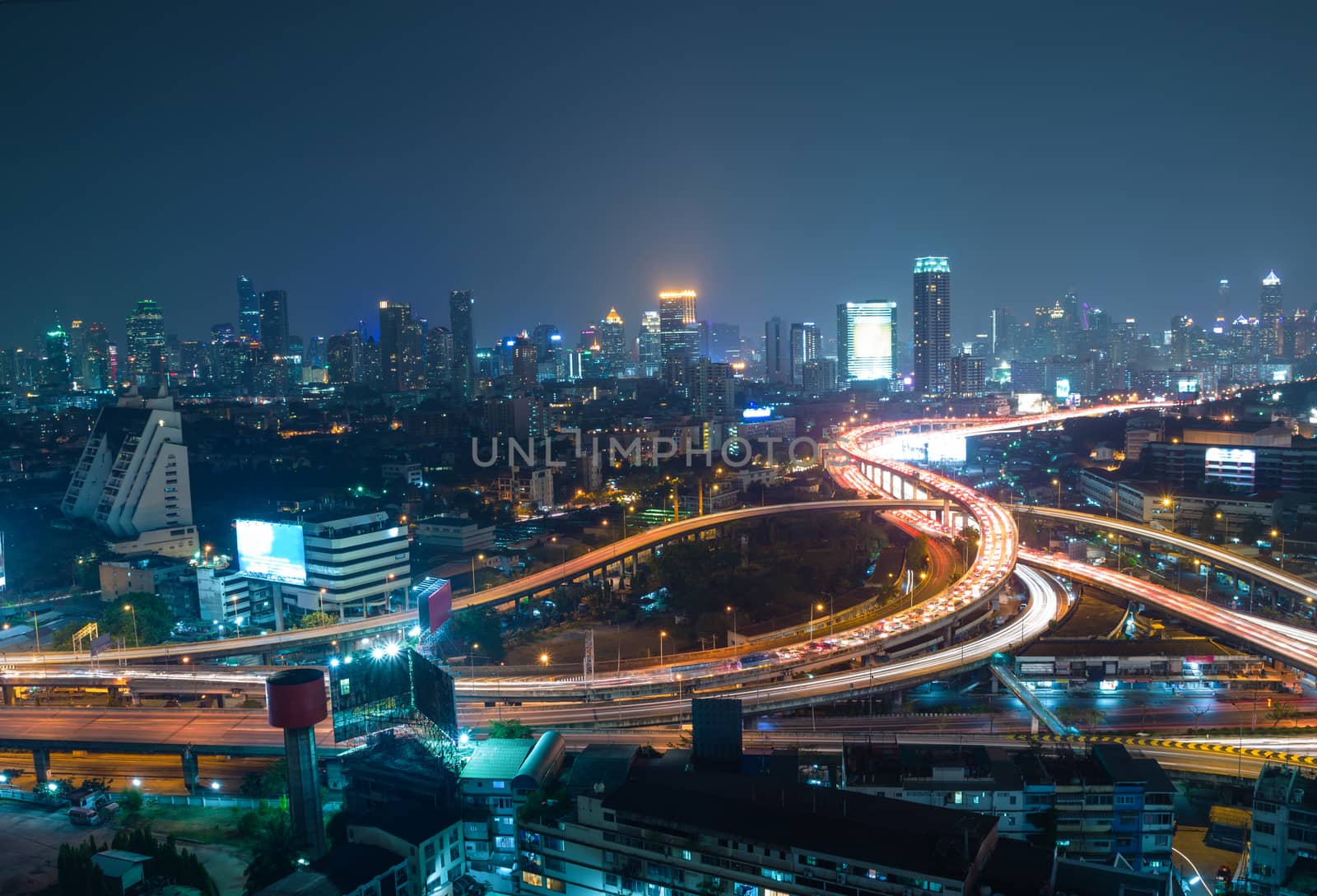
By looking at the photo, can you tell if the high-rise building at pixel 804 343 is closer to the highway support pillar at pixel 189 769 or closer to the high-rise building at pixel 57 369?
the high-rise building at pixel 57 369

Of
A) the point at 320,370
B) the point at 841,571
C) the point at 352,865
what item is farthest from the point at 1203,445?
the point at 320,370

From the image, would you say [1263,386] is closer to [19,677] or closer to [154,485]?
[154,485]

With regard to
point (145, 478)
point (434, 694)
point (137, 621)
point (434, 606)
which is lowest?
point (137, 621)

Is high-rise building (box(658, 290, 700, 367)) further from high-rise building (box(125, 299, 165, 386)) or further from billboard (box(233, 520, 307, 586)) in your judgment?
billboard (box(233, 520, 307, 586))

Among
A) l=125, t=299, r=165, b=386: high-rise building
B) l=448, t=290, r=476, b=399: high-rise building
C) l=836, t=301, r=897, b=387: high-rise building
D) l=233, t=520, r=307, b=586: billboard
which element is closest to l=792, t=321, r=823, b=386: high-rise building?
l=836, t=301, r=897, b=387: high-rise building

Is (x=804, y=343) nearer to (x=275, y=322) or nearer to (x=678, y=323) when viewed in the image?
(x=678, y=323)

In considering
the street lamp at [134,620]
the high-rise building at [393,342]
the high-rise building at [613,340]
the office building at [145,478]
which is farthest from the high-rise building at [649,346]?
the street lamp at [134,620]

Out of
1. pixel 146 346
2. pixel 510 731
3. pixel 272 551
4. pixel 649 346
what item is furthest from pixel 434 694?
pixel 649 346
